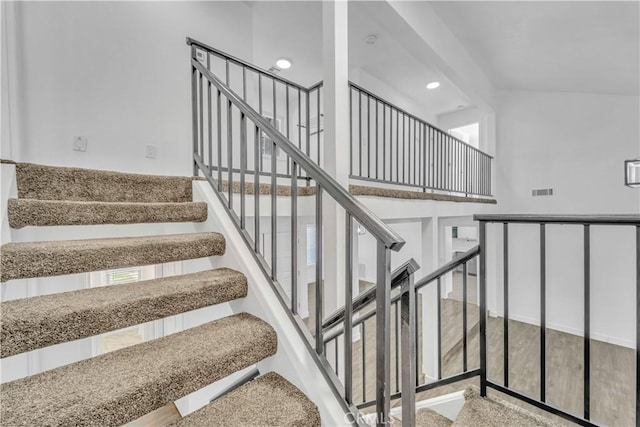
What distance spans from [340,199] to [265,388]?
0.80 m

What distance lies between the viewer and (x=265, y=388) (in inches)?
45.3

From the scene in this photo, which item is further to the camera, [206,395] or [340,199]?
[206,395]

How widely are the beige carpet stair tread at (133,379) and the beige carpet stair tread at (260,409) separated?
86mm

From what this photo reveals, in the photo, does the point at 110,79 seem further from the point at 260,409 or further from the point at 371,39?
the point at 371,39

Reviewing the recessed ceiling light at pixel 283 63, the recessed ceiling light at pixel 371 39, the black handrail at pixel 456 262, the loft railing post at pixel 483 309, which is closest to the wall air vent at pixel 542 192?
the recessed ceiling light at pixel 371 39

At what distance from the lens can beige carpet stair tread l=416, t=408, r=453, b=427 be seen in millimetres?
1879

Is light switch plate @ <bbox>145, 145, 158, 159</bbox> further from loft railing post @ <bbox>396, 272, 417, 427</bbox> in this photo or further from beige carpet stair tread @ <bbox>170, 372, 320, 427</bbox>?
loft railing post @ <bbox>396, 272, 417, 427</bbox>

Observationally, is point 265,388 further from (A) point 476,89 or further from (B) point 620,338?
(B) point 620,338

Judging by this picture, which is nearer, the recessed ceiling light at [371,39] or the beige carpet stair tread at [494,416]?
the beige carpet stair tread at [494,416]

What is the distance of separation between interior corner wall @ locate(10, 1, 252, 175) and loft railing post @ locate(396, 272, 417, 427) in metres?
2.71

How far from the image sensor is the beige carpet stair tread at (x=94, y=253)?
1093mm

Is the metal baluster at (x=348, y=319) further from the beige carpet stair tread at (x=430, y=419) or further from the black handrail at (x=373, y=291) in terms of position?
the beige carpet stair tread at (x=430, y=419)

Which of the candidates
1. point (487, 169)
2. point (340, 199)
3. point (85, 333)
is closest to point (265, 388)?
point (85, 333)

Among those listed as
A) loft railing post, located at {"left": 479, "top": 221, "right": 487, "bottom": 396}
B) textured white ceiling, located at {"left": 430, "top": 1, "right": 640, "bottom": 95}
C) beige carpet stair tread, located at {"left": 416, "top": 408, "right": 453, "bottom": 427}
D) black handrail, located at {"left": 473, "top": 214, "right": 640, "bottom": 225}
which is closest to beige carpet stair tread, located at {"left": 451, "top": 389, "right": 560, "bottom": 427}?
loft railing post, located at {"left": 479, "top": 221, "right": 487, "bottom": 396}
